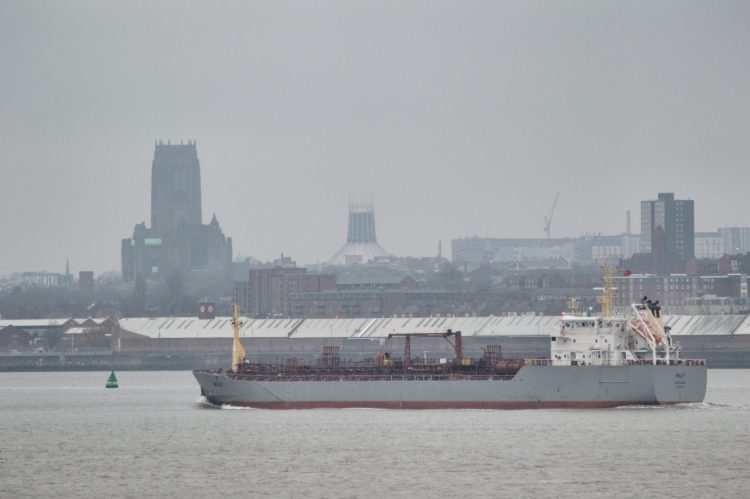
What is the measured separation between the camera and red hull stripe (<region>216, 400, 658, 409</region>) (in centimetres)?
8562

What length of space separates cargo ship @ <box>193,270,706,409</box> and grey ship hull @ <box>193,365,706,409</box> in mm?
47

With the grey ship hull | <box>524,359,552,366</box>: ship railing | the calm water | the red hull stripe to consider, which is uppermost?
<box>524,359,552,366</box>: ship railing

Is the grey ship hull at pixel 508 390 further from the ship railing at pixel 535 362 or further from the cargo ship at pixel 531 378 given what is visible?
the ship railing at pixel 535 362

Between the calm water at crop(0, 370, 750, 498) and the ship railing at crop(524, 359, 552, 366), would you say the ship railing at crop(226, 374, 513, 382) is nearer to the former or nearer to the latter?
the ship railing at crop(524, 359, 552, 366)

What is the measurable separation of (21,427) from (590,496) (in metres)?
36.7

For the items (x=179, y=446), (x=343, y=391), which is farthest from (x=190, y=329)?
(x=179, y=446)

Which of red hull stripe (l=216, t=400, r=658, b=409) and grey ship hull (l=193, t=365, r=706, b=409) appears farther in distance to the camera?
red hull stripe (l=216, t=400, r=658, b=409)

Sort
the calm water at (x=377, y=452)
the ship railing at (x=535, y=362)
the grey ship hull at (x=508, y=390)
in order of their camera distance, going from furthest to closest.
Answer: the ship railing at (x=535, y=362) → the grey ship hull at (x=508, y=390) → the calm water at (x=377, y=452)

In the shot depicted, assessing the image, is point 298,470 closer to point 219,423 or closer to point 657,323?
point 219,423

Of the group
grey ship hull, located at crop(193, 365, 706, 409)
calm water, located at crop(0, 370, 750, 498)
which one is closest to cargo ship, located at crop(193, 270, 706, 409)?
grey ship hull, located at crop(193, 365, 706, 409)

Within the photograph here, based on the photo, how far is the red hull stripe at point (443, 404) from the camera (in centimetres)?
8562

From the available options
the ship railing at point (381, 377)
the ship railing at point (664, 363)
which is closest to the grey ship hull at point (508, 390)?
the ship railing at point (381, 377)

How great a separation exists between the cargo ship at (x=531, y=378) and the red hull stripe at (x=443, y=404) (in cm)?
5

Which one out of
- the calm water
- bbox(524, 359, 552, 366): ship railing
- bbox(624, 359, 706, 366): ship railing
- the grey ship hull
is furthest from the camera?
bbox(524, 359, 552, 366): ship railing
